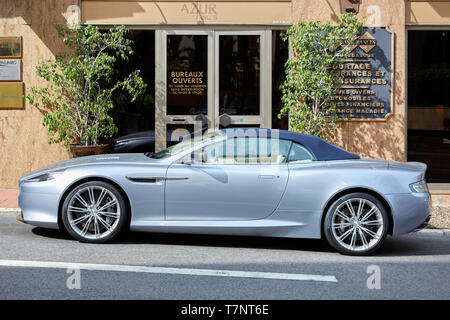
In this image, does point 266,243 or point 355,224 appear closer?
point 355,224

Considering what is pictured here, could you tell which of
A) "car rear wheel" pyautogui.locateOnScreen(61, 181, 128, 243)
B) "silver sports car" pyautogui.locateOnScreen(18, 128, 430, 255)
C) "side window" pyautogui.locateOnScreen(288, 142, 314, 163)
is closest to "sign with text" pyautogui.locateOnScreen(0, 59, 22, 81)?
"silver sports car" pyautogui.locateOnScreen(18, 128, 430, 255)

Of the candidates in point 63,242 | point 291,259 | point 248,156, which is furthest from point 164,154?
point 291,259

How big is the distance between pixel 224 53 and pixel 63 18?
9.83ft

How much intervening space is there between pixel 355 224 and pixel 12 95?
7.46m

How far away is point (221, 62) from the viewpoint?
39.1 ft

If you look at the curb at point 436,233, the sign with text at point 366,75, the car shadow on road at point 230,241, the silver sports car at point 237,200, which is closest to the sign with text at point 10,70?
the silver sports car at point 237,200

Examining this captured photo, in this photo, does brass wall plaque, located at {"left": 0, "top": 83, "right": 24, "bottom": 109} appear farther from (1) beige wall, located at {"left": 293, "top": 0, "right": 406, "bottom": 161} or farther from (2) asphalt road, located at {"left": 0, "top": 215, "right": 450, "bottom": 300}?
(1) beige wall, located at {"left": 293, "top": 0, "right": 406, "bottom": 161}

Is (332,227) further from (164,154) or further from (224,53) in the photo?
(224,53)

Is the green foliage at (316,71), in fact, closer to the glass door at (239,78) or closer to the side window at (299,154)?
the glass door at (239,78)

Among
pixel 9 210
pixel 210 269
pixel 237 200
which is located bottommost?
pixel 210 269

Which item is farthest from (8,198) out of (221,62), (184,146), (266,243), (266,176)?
(266,176)

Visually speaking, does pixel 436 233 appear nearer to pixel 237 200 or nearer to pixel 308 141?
pixel 308 141

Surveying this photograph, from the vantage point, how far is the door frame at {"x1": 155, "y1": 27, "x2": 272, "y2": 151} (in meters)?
11.9

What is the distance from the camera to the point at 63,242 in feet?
23.3
